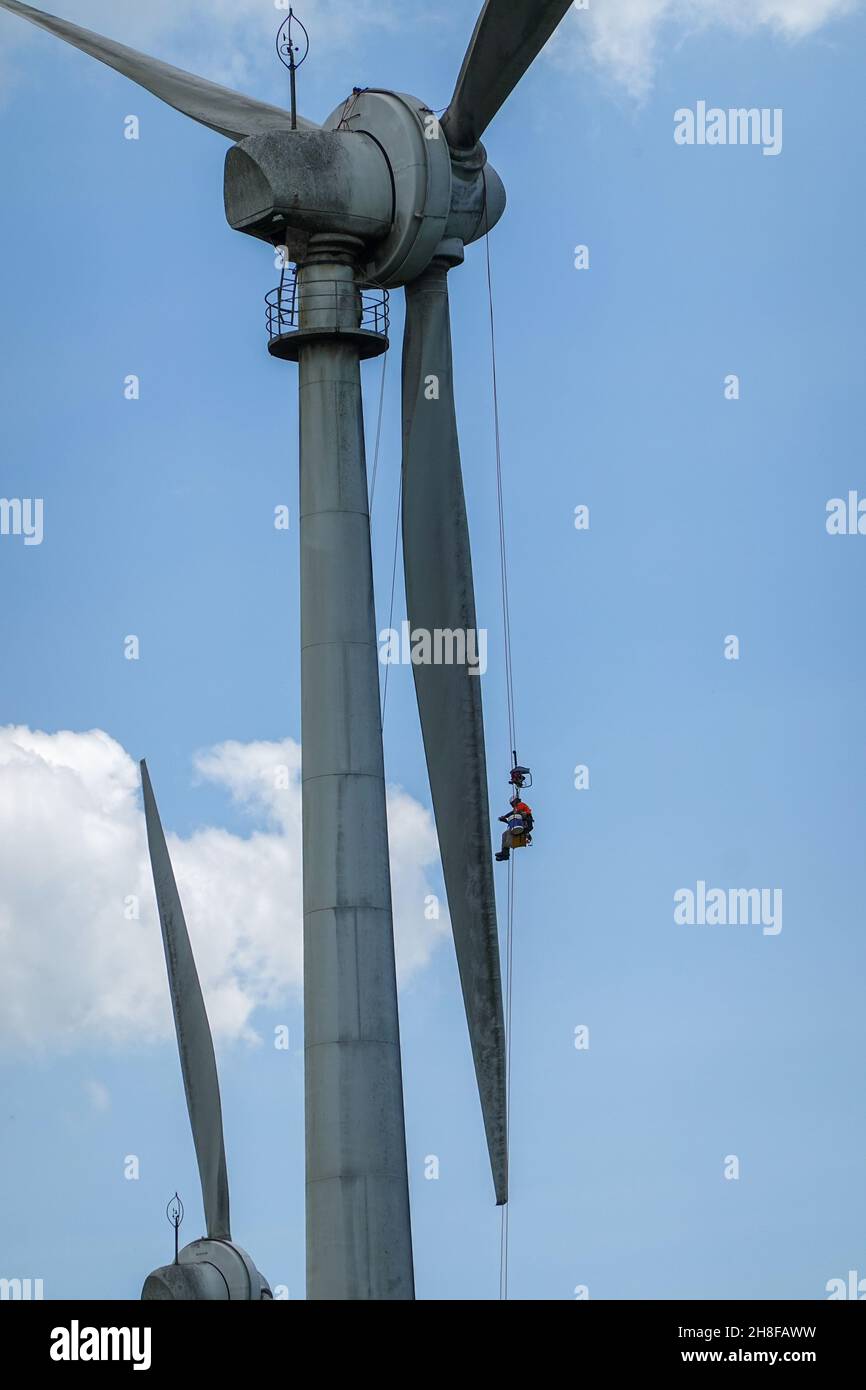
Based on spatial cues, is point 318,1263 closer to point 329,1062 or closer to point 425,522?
point 329,1062

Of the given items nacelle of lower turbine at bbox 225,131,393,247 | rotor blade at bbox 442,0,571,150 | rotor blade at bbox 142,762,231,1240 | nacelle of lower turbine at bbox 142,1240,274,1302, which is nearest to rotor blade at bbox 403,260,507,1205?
nacelle of lower turbine at bbox 225,131,393,247

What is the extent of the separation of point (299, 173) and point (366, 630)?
856 cm

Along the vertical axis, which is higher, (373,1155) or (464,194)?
(464,194)

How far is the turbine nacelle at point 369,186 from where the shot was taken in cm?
6316

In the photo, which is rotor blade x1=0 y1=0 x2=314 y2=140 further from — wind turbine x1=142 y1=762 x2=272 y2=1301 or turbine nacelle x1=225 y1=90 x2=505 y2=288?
wind turbine x1=142 y1=762 x2=272 y2=1301

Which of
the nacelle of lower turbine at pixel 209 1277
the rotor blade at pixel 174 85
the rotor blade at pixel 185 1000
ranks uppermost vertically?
the rotor blade at pixel 174 85

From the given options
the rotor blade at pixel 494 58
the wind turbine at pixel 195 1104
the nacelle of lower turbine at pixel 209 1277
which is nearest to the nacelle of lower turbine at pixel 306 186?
the rotor blade at pixel 494 58

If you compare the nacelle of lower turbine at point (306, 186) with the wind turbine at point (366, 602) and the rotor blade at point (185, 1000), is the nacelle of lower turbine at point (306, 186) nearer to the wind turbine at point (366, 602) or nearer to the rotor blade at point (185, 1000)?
the wind turbine at point (366, 602)

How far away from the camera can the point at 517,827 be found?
6372 centimetres

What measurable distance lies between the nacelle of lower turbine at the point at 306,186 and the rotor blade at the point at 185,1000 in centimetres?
1286

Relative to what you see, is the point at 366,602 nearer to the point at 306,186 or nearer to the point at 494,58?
the point at 306,186

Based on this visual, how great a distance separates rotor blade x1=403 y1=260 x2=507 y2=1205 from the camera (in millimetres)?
61875
